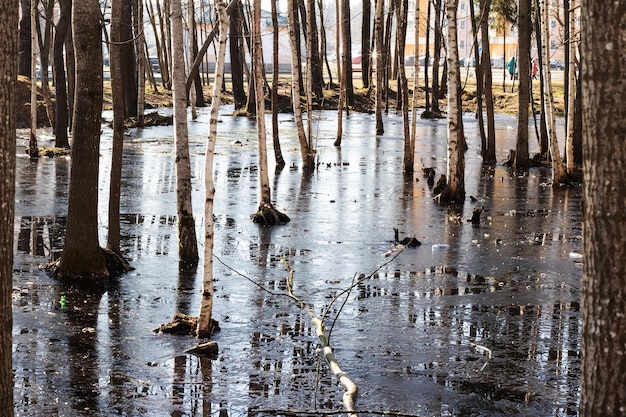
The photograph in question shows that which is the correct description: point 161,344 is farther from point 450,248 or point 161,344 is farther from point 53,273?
point 450,248

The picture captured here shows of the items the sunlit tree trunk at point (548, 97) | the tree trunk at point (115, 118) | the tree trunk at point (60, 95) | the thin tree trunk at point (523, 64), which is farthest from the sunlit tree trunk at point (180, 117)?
the thin tree trunk at point (523, 64)

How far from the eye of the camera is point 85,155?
1053 cm

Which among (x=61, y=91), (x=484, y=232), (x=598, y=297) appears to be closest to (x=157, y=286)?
(x=484, y=232)

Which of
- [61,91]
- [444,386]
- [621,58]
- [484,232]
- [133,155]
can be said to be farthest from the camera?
[133,155]

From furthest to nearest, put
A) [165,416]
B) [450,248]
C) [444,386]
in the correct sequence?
[450,248] → [444,386] → [165,416]

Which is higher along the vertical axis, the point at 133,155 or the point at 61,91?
the point at 61,91

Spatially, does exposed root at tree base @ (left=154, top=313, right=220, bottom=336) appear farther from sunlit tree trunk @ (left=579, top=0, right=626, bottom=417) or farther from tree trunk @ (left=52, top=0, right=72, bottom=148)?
tree trunk @ (left=52, top=0, right=72, bottom=148)

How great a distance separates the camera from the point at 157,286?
10625 mm

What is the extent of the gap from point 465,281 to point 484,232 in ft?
11.1

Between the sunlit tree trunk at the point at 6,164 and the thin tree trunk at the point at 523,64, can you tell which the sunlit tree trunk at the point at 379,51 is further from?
the sunlit tree trunk at the point at 6,164

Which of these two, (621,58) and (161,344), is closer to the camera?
(621,58)

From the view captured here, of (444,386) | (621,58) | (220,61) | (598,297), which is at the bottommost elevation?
(444,386)

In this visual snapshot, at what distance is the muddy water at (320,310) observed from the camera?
705 cm

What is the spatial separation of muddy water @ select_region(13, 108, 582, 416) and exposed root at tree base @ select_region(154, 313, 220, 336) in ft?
0.38
